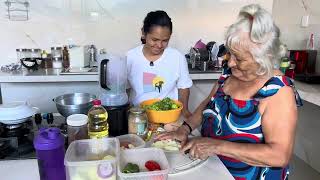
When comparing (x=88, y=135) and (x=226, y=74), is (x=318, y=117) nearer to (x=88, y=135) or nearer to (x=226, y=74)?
(x=226, y=74)

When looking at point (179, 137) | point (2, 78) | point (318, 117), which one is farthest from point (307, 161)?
point (2, 78)

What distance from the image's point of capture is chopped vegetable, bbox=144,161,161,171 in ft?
3.05

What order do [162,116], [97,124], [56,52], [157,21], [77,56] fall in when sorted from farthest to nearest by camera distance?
[56,52] → [77,56] → [157,21] → [162,116] → [97,124]

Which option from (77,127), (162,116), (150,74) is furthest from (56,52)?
(77,127)

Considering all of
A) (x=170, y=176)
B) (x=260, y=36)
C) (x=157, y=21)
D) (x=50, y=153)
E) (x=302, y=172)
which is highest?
(x=157, y=21)

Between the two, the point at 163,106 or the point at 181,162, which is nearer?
the point at 181,162

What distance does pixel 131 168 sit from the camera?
91cm

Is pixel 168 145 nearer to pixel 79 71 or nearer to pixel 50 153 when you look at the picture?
pixel 50 153

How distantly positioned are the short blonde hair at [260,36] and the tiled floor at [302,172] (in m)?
1.70

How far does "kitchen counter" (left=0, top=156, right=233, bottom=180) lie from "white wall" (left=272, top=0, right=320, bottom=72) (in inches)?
77.7

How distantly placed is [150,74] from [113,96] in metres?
0.72

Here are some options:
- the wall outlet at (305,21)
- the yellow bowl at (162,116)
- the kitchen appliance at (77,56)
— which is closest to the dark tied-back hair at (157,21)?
the yellow bowl at (162,116)

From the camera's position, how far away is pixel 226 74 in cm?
143

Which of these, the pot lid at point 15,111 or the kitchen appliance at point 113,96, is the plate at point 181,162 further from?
the pot lid at point 15,111
